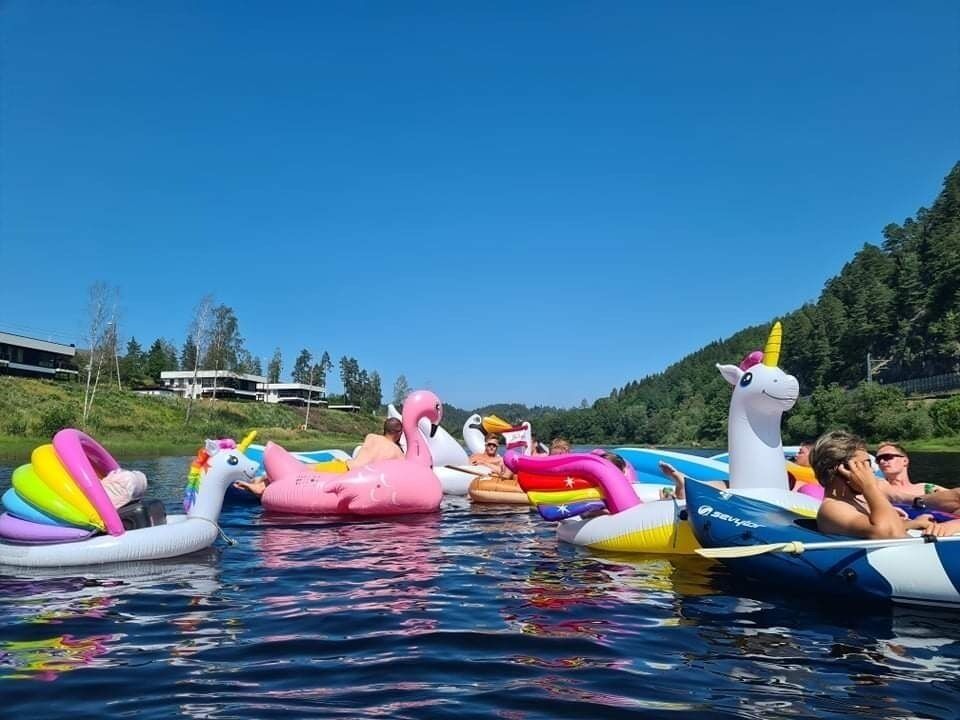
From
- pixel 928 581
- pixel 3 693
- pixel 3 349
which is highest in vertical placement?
pixel 3 349

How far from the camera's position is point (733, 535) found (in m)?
6.74

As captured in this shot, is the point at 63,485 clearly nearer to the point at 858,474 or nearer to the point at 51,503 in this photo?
the point at 51,503

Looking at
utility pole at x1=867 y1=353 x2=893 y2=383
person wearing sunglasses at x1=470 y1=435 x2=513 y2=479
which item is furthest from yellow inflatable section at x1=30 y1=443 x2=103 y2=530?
utility pole at x1=867 y1=353 x2=893 y2=383

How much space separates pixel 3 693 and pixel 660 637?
12.5ft

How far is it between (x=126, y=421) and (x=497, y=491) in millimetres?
37233

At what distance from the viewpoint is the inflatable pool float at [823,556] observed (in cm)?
560

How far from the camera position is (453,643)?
505cm

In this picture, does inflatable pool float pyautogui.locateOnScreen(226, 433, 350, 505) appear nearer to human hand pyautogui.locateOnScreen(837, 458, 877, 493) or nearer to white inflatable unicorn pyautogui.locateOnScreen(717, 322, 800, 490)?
white inflatable unicorn pyautogui.locateOnScreen(717, 322, 800, 490)

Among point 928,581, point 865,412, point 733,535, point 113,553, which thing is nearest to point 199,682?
point 113,553

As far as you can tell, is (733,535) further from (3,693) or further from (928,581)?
(3,693)

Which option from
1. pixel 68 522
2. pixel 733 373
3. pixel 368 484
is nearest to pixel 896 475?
pixel 733 373

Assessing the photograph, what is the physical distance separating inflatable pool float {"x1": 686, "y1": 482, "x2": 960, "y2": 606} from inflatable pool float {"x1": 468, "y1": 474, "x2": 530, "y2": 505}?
23.4ft

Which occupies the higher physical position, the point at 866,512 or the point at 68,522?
the point at 866,512

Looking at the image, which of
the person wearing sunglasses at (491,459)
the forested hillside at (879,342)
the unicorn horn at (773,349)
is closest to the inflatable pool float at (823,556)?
the unicorn horn at (773,349)
